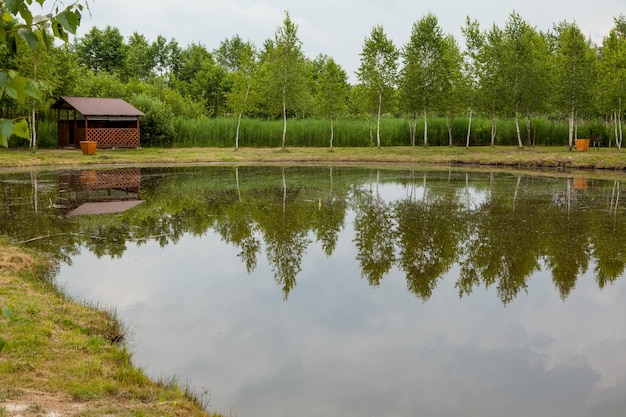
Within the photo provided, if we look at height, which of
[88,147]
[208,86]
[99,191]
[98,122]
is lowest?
[99,191]

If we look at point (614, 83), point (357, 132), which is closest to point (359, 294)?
point (614, 83)

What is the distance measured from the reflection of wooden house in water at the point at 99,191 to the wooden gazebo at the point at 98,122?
8294mm

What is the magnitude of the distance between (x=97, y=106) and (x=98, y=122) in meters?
2.05

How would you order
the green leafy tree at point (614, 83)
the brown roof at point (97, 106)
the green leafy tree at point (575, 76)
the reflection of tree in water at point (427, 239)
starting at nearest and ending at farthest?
the reflection of tree in water at point (427, 239) → the green leafy tree at point (614, 83) → the green leafy tree at point (575, 76) → the brown roof at point (97, 106)

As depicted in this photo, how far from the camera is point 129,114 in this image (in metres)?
34.5

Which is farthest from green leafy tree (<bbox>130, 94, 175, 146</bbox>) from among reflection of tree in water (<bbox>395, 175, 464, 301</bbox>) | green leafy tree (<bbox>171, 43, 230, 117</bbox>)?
reflection of tree in water (<bbox>395, 175, 464, 301</bbox>)

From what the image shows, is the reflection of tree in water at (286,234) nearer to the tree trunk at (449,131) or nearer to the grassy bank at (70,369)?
the grassy bank at (70,369)

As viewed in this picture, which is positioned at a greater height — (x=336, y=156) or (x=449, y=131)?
(x=449, y=131)

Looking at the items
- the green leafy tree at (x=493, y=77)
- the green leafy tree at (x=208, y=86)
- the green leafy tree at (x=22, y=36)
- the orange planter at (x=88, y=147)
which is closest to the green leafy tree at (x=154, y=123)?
the orange planter at (x=88, y=147)

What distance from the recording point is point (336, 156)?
33.8m

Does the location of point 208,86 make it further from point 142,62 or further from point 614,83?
point 614,83

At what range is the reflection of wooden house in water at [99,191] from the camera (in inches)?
616

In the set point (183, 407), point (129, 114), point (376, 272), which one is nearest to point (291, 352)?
point (183, 407)

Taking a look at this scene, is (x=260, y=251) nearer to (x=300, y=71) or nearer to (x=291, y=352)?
(x=291, y=352)
